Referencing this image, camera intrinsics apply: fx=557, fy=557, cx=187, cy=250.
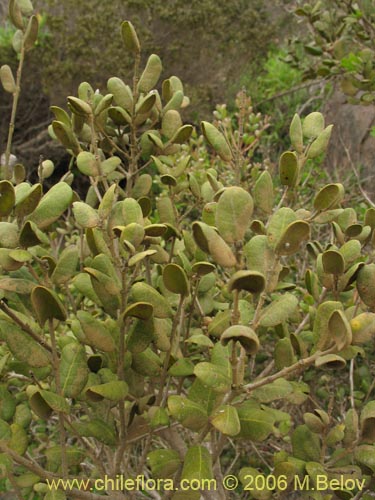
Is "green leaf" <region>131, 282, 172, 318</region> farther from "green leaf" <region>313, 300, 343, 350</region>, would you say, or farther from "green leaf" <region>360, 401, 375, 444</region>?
"green leaf" <region>360, 401, 375, 444</region>

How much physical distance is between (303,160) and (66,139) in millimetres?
409

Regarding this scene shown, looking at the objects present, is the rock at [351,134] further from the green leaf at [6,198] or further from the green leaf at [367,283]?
the green leaf at [6,198]

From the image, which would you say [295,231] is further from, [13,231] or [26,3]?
[26,3]

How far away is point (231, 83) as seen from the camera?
6020 mm

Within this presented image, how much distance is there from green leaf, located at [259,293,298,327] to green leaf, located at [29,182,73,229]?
0.98 feet

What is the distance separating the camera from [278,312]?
0.71 meters

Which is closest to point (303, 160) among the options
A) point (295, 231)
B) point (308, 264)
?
point (295, 231)

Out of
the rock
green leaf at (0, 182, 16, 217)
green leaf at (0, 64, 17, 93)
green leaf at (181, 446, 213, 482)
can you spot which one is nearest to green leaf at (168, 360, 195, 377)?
green leaf at (181, 446, 213, 482)

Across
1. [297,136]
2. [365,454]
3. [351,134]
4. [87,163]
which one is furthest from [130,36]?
[351,134]

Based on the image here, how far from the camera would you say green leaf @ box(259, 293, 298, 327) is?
71 cm

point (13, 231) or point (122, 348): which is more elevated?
point (13, 231)

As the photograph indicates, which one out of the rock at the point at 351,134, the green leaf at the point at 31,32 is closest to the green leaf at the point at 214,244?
the green leaf at the point at 31,32

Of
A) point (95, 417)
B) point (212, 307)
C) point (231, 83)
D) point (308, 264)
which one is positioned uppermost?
point (212, 307)

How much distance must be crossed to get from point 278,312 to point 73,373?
0.30 meters
